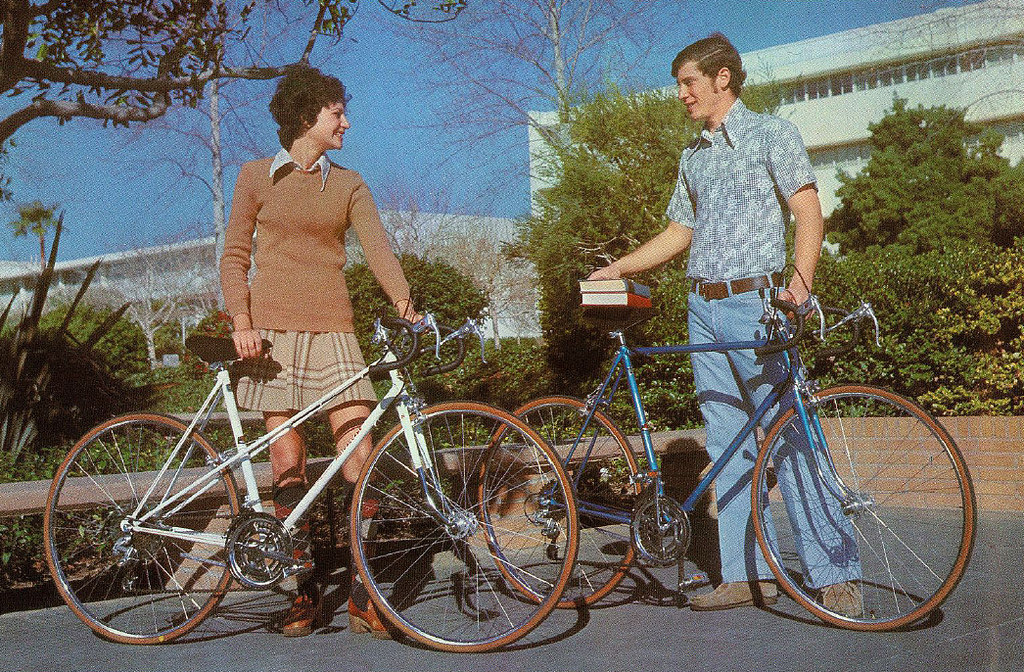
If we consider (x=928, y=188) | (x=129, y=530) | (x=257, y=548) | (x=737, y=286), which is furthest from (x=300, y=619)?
(x=928, y=188)

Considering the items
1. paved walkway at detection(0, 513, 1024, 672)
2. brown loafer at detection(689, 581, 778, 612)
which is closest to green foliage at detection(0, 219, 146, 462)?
paved walkway at detection(0, 513, 1024, 672)

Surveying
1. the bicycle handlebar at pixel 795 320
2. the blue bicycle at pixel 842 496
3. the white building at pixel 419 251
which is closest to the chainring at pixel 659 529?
the blue bicycle at pixel 842 496

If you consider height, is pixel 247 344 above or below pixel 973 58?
below

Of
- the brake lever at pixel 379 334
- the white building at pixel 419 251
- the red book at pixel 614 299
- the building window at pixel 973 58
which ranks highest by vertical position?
the white building at pixel 419 251

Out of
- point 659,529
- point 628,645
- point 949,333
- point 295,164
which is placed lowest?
point 628,645

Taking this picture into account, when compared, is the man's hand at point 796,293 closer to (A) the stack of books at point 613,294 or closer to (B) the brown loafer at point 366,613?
(A) the stack of books at point 613,294

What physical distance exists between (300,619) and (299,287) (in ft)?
3.76

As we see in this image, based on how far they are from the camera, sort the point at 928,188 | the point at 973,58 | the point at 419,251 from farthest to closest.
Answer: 1. the point at 419,251
2. the point at 928,188
3. the point at 973,58

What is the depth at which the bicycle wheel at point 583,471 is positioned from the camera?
3531 millimetres

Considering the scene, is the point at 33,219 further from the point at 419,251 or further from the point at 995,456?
the point at 419,251

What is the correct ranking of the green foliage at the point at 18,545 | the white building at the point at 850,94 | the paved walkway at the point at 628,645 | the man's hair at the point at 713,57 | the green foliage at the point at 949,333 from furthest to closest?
the white building at the point at 850,94, the green foliage at the point at 949,333, the green foliage at the point at 18,545, the man's hair at the point at 713,57, the paved walkway at the point at 628,645

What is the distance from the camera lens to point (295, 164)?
3389mm

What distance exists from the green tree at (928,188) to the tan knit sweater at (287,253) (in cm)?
1583

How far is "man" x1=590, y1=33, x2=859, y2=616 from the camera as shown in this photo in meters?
3.38
